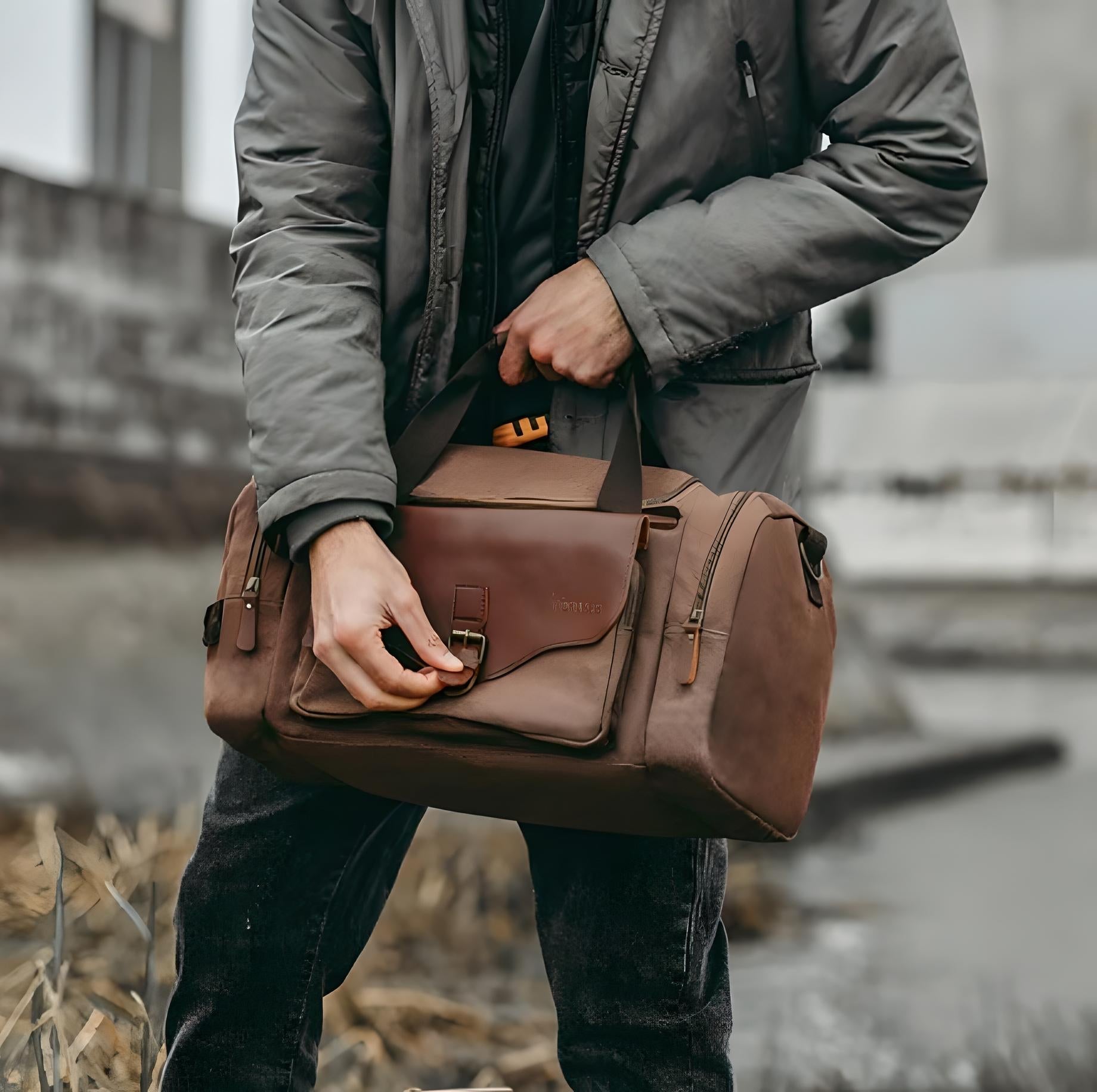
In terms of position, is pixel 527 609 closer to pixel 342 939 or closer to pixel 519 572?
pixel 519 572

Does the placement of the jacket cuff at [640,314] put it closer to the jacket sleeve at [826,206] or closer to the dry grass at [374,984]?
the jacket sleeve at [826,206]

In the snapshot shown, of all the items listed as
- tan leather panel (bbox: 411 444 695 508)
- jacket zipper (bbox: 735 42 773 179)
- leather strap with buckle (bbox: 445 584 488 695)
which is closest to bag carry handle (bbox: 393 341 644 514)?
tan leather panel (bbox: 411 444 695 508)

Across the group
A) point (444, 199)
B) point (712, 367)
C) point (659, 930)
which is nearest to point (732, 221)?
point (712, 367)

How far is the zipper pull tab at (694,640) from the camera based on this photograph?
1.33 metres

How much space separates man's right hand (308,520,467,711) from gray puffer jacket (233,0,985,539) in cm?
6

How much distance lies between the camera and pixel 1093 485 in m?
9.41

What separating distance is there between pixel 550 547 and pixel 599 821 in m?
0.26

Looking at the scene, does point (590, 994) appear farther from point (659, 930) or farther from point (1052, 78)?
point (1052, 78)

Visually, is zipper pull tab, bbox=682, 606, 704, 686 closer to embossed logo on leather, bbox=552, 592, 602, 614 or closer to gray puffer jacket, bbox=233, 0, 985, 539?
embossed logo on leather, bbox=552, 592, 602, 614

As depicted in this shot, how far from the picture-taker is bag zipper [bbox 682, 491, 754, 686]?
52.5 inches

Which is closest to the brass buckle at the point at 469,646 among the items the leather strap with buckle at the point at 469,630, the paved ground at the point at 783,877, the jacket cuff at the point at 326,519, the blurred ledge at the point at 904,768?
the leather strap with buckle at the point at 469,630

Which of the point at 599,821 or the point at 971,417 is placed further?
the point at 971,417

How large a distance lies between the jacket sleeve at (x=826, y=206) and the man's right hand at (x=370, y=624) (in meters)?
0.33

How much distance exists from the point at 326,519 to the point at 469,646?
18 centimetres
